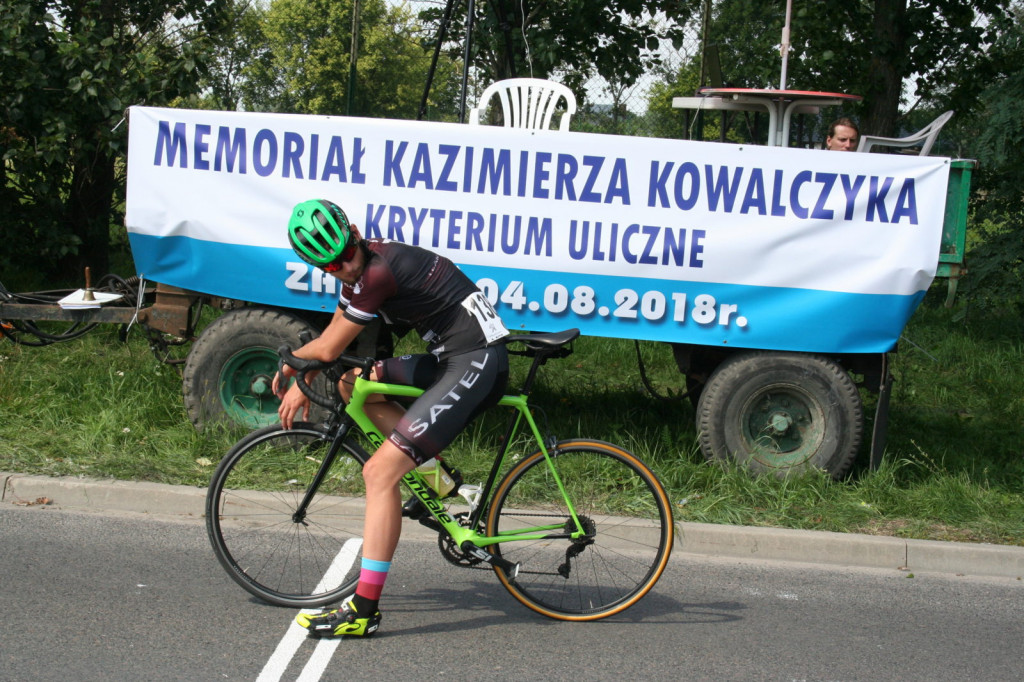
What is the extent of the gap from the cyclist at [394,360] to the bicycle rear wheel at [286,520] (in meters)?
0.22

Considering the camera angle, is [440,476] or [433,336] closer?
[433,336]

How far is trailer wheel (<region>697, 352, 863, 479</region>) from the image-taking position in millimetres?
5914

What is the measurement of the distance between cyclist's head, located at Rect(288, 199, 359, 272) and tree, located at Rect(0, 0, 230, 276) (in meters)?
4.27

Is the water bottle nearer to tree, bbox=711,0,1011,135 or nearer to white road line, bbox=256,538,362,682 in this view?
white road line, bbox=256,538,362,682

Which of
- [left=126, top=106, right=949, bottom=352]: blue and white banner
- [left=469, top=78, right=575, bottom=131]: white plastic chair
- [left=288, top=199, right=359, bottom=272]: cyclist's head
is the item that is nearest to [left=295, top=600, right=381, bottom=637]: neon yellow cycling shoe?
[left=288, top=199, right=359, bottom=272]: cyclist's head

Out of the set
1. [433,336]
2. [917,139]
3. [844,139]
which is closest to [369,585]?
[433,336]

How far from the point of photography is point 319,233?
3.83 m

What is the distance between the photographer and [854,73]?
11.4 meters

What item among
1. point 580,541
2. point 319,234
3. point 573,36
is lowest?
point 580,541

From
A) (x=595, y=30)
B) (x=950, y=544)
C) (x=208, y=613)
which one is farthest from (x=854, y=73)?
(x=208, y=613)

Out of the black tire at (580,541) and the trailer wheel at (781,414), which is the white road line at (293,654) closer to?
the black tire at (580,541)

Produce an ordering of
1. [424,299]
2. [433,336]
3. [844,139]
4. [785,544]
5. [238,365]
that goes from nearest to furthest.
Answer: [424,299] → [433,336] → [785,544] → [238,365] → [844,139]

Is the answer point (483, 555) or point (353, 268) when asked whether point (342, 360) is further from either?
point (483, 555)

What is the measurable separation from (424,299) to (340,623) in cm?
131
